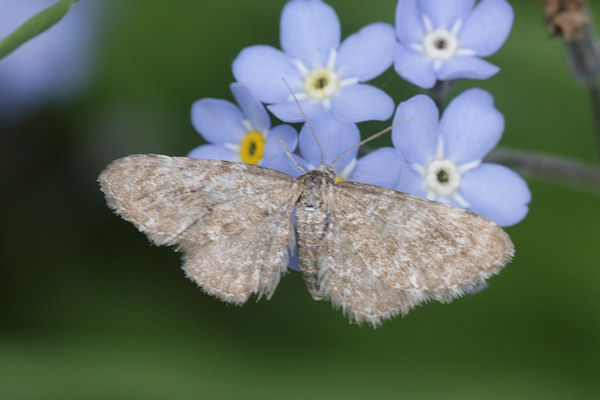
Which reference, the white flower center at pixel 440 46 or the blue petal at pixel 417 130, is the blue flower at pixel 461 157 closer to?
the blue petal at pixel 417 130

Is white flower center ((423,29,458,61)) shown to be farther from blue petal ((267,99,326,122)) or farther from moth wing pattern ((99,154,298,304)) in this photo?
moth wing pattern ((99,154,298,304))

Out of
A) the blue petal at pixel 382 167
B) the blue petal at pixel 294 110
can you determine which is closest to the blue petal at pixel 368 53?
the blue petal at pixel 294 110

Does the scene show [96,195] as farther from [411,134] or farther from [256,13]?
[411,134]

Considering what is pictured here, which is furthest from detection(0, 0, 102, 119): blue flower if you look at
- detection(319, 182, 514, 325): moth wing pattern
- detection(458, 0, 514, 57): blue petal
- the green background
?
detection(319, 182, 514, 325): moth wing pattern

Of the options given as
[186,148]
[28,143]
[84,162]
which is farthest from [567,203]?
[28,143]

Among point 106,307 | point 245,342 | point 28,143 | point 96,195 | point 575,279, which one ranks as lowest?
point 575,279

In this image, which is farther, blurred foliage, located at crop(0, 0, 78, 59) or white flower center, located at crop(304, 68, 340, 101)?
white flower center, located at crop(304, 68, 340, 101)
